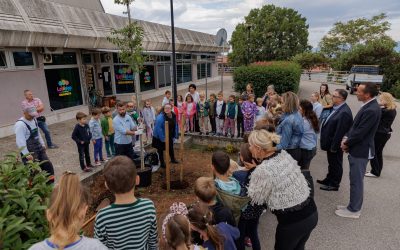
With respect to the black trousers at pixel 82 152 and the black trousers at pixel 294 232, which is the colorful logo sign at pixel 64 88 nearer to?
the black trousers at pixel 82 152

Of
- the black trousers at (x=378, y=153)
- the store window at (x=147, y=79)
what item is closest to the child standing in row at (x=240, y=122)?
the black trousers at (x=378, y=153)

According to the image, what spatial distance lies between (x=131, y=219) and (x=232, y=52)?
3939 cm

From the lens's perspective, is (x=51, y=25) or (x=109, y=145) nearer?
(x=109, y=145)

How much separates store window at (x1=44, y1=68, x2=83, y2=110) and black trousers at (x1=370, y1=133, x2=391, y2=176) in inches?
457

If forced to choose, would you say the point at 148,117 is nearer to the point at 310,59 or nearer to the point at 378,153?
the point at 378,153

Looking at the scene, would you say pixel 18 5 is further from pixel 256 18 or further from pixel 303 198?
pixel 256 18

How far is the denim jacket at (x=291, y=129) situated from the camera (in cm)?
425

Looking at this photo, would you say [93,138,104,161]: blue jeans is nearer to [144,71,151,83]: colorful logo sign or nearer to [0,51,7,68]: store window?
[0,51,7,68]: store window

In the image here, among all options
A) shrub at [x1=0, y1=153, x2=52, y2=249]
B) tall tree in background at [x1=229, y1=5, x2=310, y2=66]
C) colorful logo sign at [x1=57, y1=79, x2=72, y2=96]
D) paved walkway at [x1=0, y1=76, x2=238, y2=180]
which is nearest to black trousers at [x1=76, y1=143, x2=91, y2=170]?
paved walkway at [x1=0, y1=76, x2=238, y2=180]

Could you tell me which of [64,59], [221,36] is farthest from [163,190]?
[64,59]

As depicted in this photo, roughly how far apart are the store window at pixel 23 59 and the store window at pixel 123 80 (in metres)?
5.33

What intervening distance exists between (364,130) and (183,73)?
20.1 metres

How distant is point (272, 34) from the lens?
3638 cm

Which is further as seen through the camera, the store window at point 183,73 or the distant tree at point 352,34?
the distant tree at point 352,34
